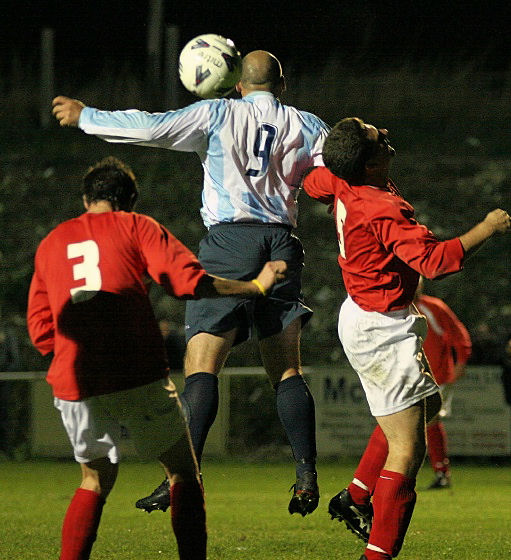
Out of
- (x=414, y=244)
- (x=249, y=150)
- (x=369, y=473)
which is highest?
(x=249, y=150)

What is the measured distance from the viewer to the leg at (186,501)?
Result: 5.42 meters

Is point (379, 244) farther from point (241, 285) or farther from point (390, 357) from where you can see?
point (241, 285)

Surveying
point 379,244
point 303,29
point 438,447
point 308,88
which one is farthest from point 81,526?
point 303,29

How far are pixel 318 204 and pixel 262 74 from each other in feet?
55.7

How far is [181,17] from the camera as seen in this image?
3023 cm

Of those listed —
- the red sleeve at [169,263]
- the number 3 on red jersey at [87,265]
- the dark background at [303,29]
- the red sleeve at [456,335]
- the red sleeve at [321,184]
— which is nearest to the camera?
the red sleeve at [169,263]

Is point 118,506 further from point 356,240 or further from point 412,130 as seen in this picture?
point 412,130

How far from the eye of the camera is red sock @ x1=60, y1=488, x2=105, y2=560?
5418 millimetres

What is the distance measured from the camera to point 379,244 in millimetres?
5828

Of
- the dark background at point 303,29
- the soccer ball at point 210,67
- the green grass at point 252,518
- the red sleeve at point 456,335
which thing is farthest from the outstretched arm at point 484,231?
the dark background at point 303,29

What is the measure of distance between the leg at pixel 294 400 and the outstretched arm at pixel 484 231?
1.44 metres

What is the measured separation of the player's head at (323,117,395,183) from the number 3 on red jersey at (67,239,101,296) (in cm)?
137

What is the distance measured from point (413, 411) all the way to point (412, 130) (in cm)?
2265

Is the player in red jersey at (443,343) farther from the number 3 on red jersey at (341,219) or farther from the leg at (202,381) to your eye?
the number 3 on red jersey at (341,219)
